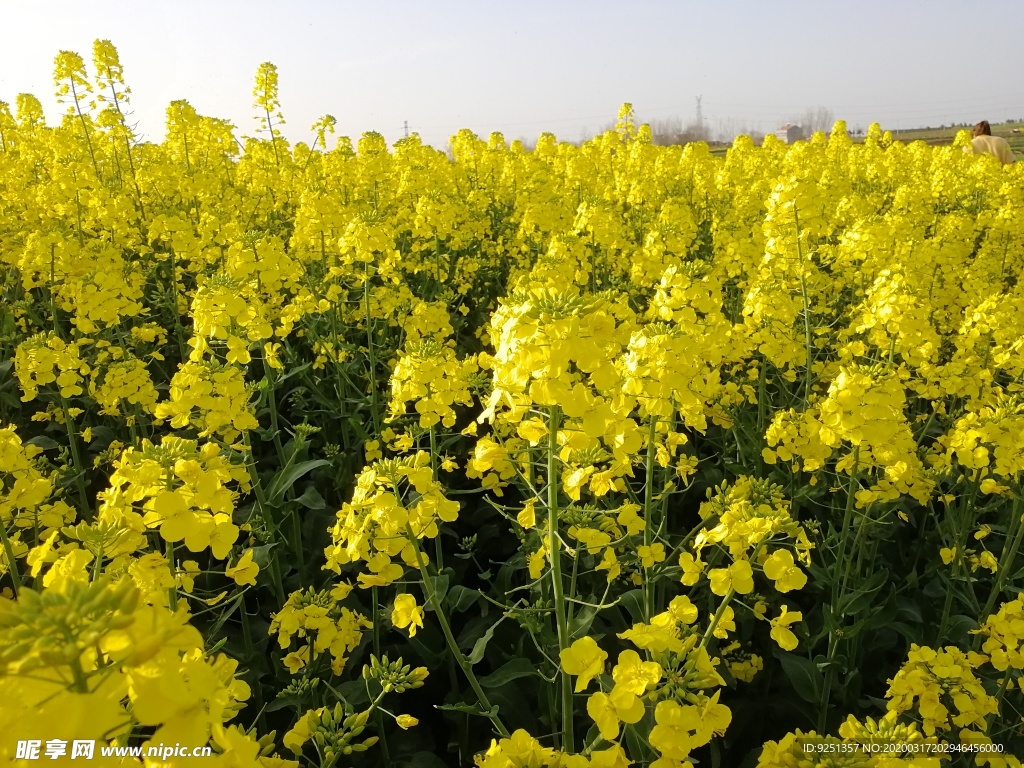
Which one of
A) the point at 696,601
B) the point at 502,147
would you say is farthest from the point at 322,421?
the point at 502,147

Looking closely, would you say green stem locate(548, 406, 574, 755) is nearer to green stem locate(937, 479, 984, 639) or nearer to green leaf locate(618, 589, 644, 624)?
green leaf locate(618, 589, 644, 624)

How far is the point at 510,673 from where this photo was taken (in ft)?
7.71

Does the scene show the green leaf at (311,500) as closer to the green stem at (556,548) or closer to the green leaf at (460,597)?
the green leaf at (460,597)

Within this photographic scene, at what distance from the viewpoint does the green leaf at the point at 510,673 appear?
7.60 ft

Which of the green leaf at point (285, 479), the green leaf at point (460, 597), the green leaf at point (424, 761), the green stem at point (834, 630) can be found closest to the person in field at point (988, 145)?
the green stem at point (834, 630)

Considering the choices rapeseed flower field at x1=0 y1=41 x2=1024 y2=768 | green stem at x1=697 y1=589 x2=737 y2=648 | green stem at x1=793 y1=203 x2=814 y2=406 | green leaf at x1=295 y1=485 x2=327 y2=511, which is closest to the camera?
rapeseed flower field at x1=0 y1=41 x2=1024 y2=768

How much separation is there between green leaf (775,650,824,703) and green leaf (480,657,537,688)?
1152 millimetres

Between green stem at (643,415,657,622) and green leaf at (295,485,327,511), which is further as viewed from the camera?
green leaf at (295,485,327,511)

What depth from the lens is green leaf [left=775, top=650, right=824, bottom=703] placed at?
2709mm

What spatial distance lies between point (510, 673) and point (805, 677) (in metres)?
1.31

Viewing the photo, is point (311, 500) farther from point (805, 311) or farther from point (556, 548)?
point (805, 311)

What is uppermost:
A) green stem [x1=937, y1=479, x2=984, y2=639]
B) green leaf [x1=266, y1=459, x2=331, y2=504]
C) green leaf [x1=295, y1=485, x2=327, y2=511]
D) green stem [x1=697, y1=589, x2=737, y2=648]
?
green leaf [x1=266, y1=459, x2=331, y2=504]

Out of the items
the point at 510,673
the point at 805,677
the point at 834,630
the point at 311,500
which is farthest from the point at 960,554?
the point at 311,500

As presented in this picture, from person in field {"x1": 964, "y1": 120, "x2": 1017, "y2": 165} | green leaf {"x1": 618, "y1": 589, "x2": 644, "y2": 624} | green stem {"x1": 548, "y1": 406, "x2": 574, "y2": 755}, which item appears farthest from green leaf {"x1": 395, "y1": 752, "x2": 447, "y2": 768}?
person in field {"x1": 964, "y1": 120, "x2": 1017, "y2": 165}
